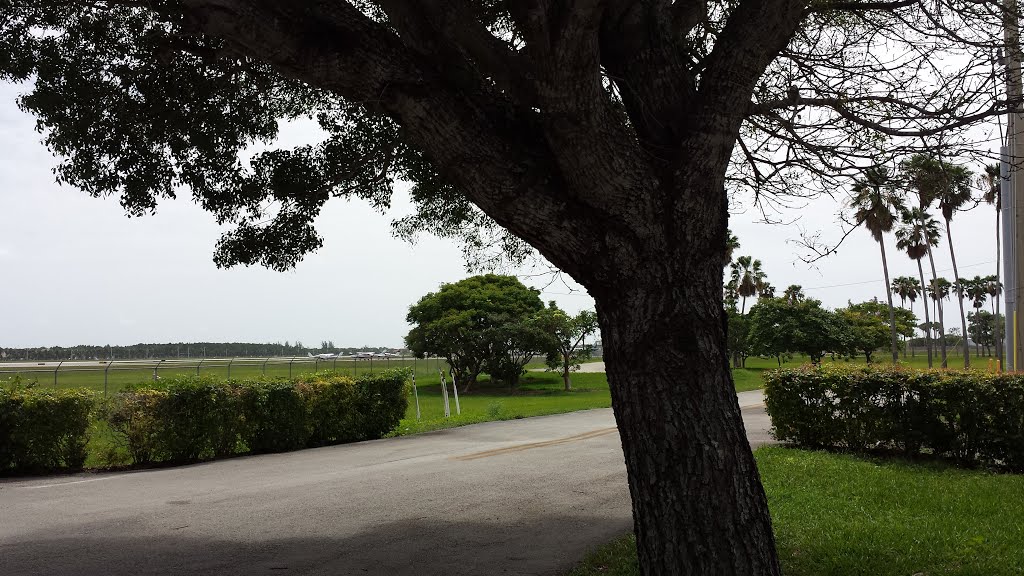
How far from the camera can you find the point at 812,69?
21.3 ft

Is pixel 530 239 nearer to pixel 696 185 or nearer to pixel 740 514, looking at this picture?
pixel 696 185

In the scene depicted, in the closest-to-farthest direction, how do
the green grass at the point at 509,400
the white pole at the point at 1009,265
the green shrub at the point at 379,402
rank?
1. the white pole at the point at 1009,265
2. the green shrub at the point at 379,402
3. the green grass at the point at 509,400

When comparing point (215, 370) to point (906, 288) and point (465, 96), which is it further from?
point (906, 288)

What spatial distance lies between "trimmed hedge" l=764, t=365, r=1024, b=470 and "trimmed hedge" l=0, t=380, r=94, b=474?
12.3 m

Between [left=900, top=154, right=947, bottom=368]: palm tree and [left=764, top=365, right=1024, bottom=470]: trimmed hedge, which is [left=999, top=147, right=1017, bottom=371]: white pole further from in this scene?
[left=900, top=154, right=947, bottom=368]: palm tree

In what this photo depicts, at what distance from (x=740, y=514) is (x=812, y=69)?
13.8 ft

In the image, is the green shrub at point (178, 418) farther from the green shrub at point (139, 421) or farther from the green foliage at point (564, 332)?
the green foliage at point (564, 332)

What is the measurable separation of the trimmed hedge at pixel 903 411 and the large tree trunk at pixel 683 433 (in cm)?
882

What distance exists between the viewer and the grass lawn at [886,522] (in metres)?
6.18

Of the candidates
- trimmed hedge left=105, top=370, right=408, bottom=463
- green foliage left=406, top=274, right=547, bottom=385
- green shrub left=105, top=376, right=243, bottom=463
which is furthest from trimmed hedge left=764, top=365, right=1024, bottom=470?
green foliage left=406, top=274, right=547, bottom=385

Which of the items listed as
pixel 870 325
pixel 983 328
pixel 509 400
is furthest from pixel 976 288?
pixel 509 400

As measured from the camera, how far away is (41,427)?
39.7ft

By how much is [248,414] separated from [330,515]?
6254mm

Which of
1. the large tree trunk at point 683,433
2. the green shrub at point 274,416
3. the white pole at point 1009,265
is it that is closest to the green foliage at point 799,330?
the white pole at point 1009,265
